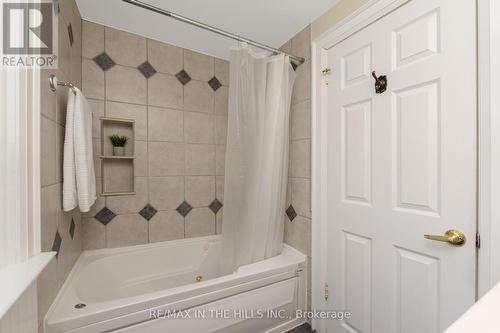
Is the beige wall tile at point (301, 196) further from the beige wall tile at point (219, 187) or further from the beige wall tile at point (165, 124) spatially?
the beige wall tile at point (165, 124)

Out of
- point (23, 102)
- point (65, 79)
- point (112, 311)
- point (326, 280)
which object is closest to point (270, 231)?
point (326, 280)

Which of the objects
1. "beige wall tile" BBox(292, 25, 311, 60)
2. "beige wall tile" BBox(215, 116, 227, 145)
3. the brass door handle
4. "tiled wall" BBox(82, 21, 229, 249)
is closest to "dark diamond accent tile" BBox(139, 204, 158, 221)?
"tiled wall" BBox(82, 21, 229, 249)

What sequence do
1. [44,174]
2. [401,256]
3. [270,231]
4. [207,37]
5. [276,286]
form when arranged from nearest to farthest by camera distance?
[44,174] → [401,256] → [276,286] → [270,231] → [207,37]

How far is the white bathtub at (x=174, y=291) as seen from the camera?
39.9 inches

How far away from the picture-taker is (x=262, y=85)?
5.04ft

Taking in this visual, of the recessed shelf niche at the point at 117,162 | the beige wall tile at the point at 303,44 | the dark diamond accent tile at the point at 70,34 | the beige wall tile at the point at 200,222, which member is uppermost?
the beige wall tile at the point at 303,44

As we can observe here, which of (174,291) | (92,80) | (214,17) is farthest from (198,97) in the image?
(174,291)

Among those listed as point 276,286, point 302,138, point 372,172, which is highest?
point 302,138

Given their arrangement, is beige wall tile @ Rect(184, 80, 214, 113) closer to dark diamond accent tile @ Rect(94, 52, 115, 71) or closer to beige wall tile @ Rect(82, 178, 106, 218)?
dark diamond accent tile @ Rect(94, 52, 115, 71)

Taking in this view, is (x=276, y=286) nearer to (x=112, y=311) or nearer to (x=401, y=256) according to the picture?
(x=401, y=256)

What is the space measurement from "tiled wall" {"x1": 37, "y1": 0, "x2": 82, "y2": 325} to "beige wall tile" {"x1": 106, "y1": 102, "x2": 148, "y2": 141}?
0.28 metres

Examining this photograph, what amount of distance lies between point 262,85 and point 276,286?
4.47ft

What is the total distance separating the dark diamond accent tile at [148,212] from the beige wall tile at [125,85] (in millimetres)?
863

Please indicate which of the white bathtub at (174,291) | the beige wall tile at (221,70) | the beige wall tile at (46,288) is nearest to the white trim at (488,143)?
the white bathtub at (174,291)
